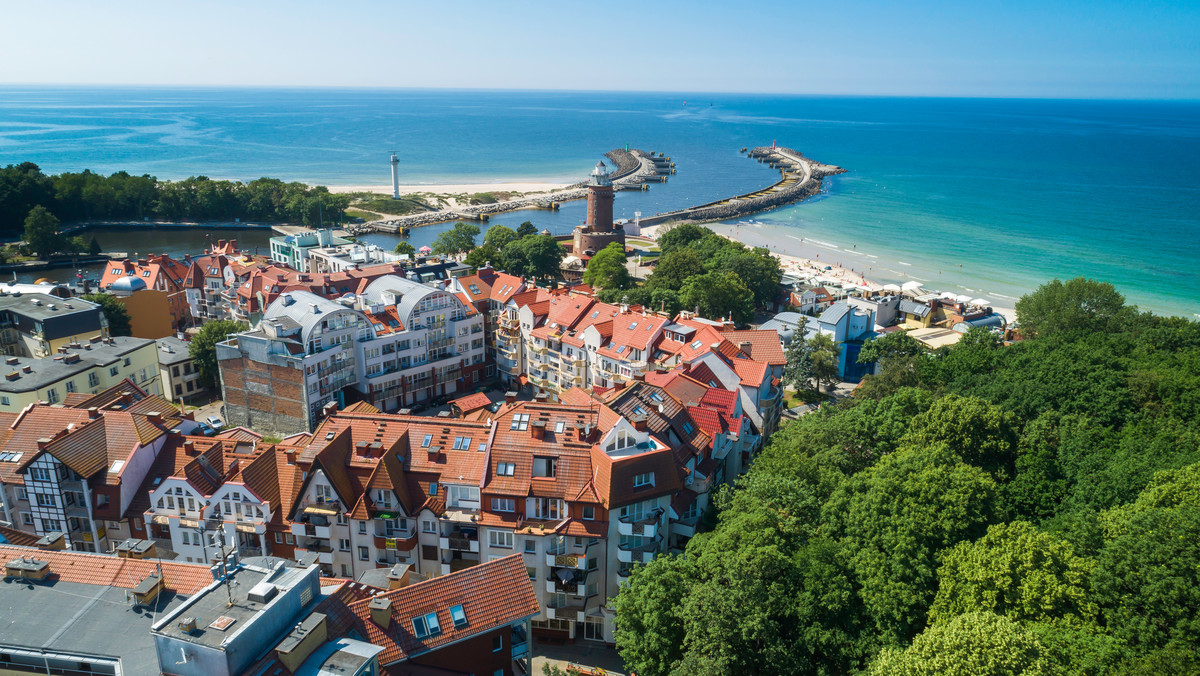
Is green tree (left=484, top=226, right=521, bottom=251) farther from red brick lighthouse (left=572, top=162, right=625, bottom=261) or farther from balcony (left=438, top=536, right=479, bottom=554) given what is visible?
balcony (left=438, top=536, right=479, bottom=554)

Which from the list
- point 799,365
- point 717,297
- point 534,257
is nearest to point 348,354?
point 799,365

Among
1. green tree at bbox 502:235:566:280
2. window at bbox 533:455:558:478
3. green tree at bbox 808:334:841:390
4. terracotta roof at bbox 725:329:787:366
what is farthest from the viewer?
green tree at bbox 502:235:566:280

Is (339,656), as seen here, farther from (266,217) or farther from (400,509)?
(266,217)

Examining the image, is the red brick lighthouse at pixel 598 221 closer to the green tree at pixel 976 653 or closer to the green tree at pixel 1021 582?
the green tree at pixel 1021 582

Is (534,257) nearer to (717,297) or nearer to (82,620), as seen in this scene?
(717,297)

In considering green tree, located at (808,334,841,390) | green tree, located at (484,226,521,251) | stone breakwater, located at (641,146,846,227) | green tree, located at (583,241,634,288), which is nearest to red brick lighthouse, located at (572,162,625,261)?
green tree, located at (484,226,521,251)

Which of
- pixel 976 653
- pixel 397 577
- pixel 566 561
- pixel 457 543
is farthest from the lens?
pixel 457 543

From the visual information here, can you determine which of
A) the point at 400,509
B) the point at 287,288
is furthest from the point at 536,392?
the point at 400,509
